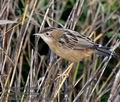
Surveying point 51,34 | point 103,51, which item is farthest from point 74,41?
point 103,51

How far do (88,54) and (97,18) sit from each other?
2.86 feet

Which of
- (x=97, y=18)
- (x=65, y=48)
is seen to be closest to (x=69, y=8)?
(x=97, y=18)

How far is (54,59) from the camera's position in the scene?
5031mm

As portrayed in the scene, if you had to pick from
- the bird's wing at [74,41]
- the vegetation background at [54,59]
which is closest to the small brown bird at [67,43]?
the bird's wing at [74,41]

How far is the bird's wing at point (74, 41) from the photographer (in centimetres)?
477

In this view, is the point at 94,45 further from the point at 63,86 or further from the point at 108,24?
the point at 108,24

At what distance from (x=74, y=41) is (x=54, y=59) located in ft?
0.98

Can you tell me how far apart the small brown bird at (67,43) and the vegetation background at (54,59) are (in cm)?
12

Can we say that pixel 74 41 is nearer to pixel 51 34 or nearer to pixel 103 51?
pixel 51 34

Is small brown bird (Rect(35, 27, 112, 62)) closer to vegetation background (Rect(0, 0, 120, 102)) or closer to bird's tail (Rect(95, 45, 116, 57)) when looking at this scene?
bird's tail (Rect(95, 45, 116, 57))

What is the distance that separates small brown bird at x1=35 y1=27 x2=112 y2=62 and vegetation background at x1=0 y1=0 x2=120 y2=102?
12 centimetres

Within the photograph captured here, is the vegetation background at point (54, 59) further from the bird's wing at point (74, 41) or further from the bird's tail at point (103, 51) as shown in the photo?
the bird's wing at point (74, 41)

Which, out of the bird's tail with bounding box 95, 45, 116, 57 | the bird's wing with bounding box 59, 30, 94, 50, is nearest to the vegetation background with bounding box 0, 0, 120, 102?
the bird's tail with bounding box 95, 45, 116, 57

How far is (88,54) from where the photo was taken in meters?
4.94
